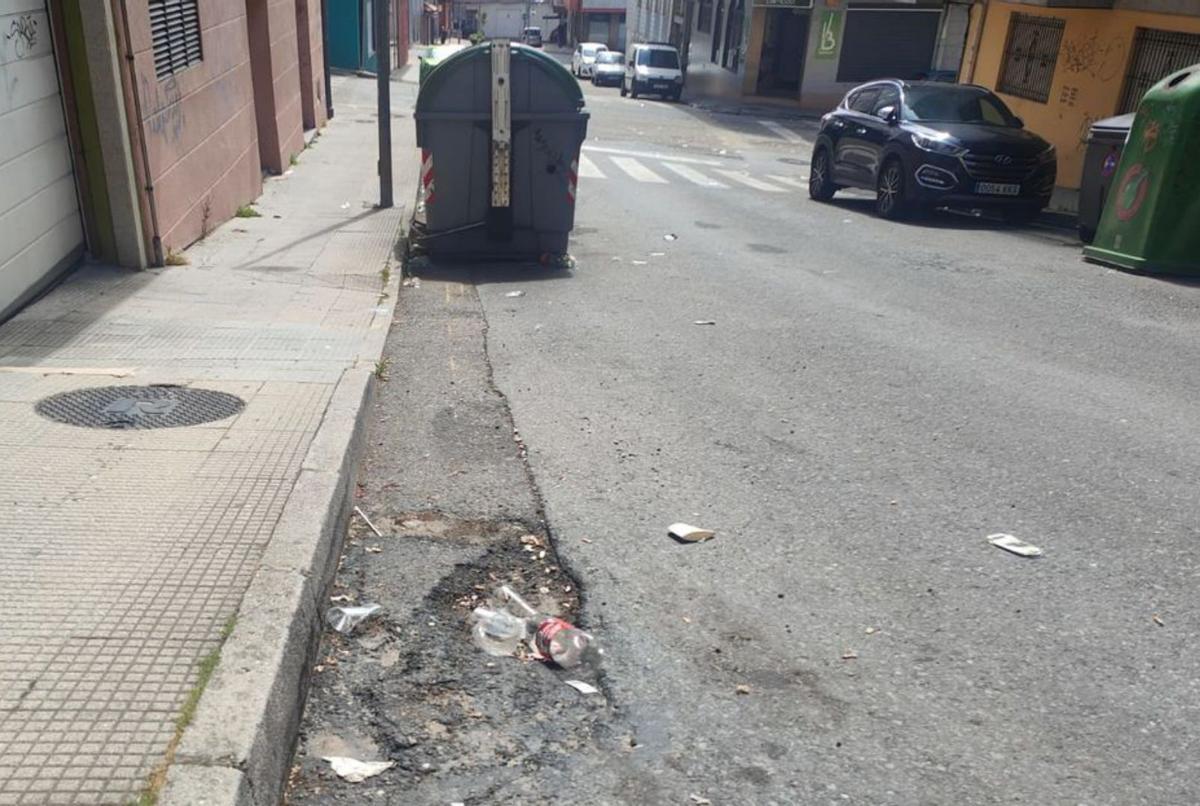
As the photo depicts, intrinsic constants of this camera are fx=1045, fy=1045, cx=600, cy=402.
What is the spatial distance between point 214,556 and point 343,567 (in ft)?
2.22

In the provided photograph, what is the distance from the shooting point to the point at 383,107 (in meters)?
12.9

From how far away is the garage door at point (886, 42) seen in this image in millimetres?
35781

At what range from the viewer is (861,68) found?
3647 centimetres

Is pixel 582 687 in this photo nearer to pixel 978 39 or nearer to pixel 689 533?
pixel 689 533

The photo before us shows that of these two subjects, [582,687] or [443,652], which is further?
[443,652]

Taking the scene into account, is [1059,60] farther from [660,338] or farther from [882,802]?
[882,802]

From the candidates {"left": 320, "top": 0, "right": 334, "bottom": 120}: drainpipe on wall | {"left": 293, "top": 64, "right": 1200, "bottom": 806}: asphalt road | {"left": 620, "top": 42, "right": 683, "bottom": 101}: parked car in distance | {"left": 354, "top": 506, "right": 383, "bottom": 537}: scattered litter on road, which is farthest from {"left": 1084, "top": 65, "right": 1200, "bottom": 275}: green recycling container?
{"left": 620, "top": 42, "right": 683, "bottom": 101}: parked car in distance

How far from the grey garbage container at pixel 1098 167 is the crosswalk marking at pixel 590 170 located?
27.6ft

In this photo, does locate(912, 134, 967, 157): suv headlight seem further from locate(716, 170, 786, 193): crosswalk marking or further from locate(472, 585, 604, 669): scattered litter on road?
locate(472, 585, 604, 669): scattered litter on road

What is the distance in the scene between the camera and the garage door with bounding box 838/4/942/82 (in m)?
35.8

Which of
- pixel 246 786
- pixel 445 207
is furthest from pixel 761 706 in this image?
pixel 445 207

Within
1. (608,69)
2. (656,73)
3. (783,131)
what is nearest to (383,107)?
(783,131)

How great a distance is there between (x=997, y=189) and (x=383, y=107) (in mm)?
7924

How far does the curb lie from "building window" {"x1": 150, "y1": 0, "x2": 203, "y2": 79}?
6.37 m
